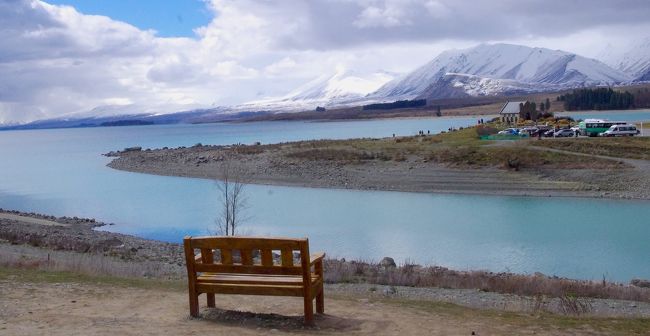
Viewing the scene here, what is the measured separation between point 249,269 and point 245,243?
0.39m

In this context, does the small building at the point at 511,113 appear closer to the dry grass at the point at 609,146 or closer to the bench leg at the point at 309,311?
the dry grass at the point at 609,146

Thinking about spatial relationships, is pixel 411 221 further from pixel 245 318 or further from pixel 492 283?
pixel 245 318

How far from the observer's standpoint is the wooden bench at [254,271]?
304 inches

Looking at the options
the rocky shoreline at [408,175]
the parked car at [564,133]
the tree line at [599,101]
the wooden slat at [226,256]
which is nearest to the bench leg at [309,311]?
the wooden slat at [226,256]

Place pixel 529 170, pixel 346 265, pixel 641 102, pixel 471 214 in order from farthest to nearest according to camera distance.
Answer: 1. pixel 641 102
2. pixel 529 170
3. pixel 471 214
4. pixel 346 265

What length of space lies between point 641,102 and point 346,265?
568ft

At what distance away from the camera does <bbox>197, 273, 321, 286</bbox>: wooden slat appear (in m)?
7.88

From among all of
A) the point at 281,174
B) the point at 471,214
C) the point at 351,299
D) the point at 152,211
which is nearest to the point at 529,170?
the point at 471,214

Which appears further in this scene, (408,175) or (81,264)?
(408,175)

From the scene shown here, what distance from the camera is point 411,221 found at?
3241 centimetres

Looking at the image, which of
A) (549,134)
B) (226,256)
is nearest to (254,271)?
(226,256)

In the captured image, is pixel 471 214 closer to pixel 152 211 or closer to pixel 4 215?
pixel 152 211

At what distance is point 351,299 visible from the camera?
9.64 metres

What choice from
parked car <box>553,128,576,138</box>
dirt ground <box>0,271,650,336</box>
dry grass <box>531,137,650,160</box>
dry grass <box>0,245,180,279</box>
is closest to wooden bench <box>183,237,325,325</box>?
dirt ground <box>0,271,650,336</box>
